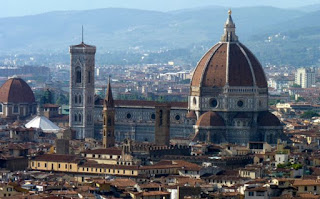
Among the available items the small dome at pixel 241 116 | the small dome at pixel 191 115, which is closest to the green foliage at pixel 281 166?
the small dome at pixel 241 116

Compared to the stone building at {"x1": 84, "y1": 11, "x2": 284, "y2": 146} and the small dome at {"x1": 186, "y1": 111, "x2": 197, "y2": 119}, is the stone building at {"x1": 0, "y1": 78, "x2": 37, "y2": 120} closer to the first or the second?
the stone building at {"x1": 84, "y1": 11, "x2": 284, "y2": 146}

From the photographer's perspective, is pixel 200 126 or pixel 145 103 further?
pixel 145 103

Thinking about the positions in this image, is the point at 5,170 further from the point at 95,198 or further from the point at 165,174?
the point at 95,198

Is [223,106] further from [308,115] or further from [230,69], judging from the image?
[308,115]

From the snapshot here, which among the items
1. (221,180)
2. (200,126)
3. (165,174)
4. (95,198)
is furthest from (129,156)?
(200,126)

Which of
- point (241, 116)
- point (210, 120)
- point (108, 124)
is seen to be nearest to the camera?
point (108, 124)

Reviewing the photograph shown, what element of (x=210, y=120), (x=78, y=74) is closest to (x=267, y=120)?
(x=210, y=120)
